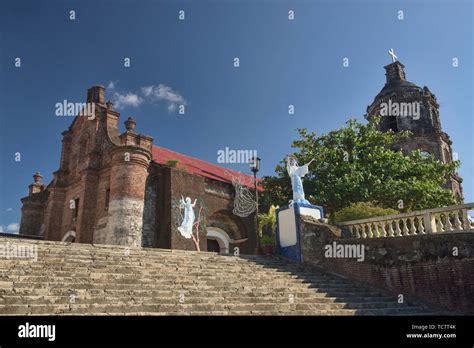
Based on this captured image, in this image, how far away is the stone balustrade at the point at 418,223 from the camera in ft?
29.0

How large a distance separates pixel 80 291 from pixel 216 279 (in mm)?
3265

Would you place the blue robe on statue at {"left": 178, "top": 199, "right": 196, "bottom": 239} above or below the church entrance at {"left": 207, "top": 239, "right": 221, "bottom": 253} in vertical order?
above

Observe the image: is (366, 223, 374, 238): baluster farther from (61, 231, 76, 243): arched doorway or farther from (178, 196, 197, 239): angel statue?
(61, 231, 76, 243): arched doorway

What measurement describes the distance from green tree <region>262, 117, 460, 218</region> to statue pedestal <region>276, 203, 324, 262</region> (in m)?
3.19

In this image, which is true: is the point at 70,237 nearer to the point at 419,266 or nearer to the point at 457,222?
the point at 419,266

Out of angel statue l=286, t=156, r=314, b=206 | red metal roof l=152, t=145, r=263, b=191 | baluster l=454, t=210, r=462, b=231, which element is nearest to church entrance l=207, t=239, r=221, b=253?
red metal roof l=152, t=145, r=263, b=191

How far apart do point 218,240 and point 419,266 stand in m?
13.3

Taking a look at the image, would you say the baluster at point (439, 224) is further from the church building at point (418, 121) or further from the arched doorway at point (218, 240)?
the church building at point (418, 121)

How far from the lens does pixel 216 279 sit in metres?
8.80

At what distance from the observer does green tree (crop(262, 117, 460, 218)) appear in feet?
49.7

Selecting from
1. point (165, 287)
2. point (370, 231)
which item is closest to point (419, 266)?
point (370, 231)
